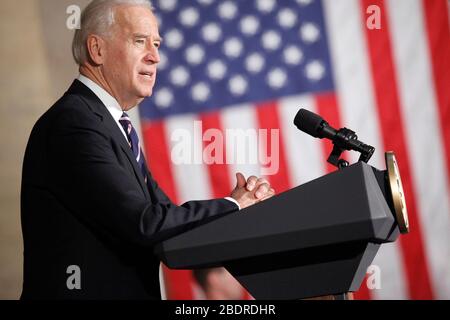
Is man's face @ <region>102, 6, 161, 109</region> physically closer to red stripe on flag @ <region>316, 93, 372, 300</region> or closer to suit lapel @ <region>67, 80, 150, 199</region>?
suit lapel @ <region>67, 80, 150, 199</region>

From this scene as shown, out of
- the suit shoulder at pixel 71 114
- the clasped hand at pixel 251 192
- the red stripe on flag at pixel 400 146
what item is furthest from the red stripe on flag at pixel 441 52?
the suit shoulder at pixel 71 114

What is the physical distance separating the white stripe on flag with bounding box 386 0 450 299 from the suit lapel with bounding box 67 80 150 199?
67.3 inches

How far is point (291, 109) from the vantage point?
2857 mm

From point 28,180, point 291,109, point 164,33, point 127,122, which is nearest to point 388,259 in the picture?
point 291,109

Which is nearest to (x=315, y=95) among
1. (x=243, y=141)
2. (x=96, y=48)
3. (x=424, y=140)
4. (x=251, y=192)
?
(x=243, y=141)

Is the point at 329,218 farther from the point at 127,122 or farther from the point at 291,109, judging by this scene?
the point at 291,109

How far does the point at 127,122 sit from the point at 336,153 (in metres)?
0.62

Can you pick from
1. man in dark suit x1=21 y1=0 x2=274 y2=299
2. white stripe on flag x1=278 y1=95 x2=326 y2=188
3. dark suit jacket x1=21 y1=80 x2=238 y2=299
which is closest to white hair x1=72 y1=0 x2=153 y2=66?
man in dark suit x1=21 y1=0 x2=274 y2=299

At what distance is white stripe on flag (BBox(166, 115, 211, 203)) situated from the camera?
9.31 ft

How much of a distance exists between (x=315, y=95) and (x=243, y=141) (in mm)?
390

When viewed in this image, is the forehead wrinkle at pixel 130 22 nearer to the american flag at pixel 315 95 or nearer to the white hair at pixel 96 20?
the white hair at pixel 96 20

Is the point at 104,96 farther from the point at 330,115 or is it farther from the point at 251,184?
the point at 330,115

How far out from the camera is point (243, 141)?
281 centimetres

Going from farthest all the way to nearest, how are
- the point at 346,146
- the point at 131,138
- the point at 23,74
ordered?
1. the point at 23,74
2. the point at 131,138
3. the point at 346,146
